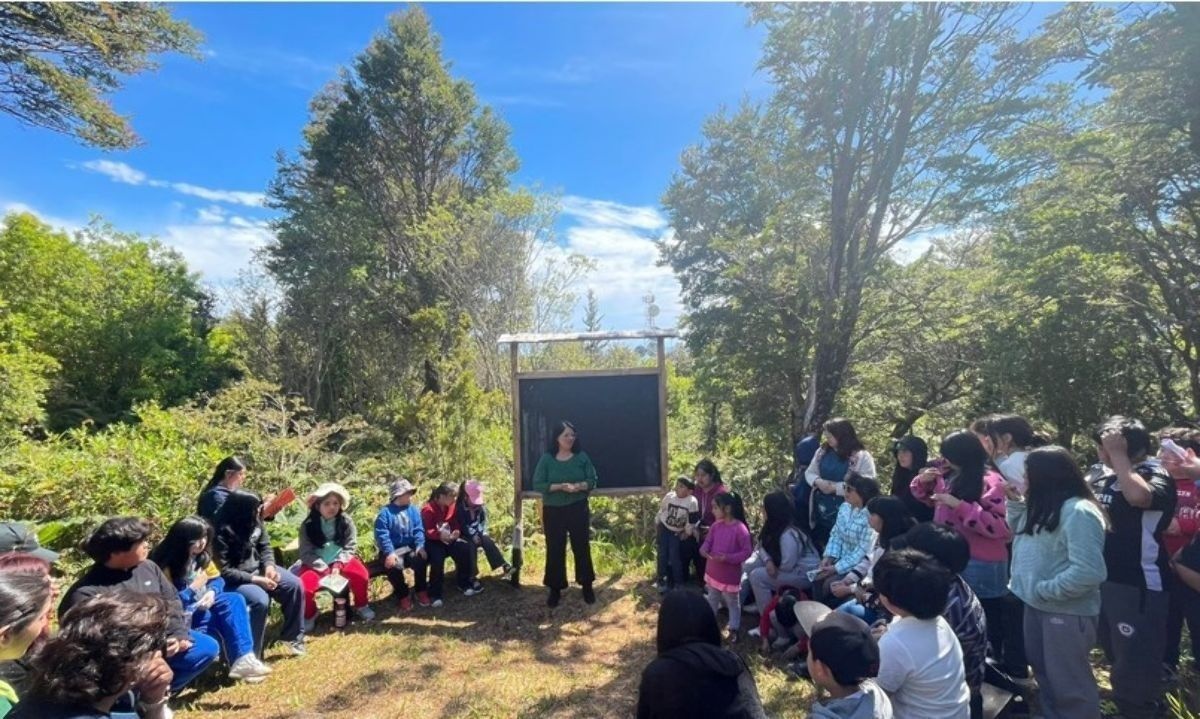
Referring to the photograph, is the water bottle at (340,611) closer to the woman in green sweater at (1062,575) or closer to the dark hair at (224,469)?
the dark hair at (224,469)

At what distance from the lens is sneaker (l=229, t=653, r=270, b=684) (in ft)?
12.9

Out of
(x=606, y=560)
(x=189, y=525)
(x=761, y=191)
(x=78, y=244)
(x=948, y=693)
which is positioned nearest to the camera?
(x=948, y=693)

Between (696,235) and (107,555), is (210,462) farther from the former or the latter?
(696,235)

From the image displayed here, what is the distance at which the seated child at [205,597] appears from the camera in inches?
147

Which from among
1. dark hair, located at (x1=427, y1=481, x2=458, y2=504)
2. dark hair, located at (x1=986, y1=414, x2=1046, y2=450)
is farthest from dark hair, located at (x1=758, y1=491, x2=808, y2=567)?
dark hair, located at (x1=427, y1=481, x2=458, y2=504)

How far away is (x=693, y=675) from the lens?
194 cm

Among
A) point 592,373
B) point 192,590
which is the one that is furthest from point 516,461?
point 192,590

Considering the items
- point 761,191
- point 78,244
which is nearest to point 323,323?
point 78,244

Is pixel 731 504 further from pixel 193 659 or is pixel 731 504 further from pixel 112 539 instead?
pixel 112 539

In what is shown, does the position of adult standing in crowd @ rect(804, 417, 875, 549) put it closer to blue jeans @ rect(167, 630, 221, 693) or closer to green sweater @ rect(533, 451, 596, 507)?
green sweater @ rect(533, 451, 596, 507)

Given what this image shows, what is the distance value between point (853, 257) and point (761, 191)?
536 cm

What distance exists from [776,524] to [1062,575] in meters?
1.93

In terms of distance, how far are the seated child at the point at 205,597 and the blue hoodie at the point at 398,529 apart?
143 cm

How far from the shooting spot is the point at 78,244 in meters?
19.3
